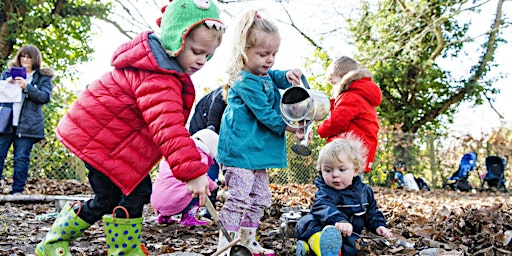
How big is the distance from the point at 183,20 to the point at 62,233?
4.18 feet

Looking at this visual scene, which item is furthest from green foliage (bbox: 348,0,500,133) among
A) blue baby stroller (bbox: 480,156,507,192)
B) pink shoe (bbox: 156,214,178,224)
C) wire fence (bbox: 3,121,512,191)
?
pink shoe (bbox: 156,214,178,224)

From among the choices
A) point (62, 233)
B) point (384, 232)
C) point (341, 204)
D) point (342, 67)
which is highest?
point (342, 67)

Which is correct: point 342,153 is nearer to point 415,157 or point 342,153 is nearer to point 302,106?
point 302,106

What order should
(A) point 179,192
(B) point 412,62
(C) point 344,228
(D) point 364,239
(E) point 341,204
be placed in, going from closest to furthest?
1. (C) point 344,228
2. (E) point 341,204
3. (D) point 364,239
4. (A) point 179,192
5. (B) point 412,62

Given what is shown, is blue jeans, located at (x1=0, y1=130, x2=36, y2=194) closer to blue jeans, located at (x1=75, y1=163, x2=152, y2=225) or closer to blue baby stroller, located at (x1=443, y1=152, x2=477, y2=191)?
blue jeans, located at (x1=75, y1=163, x2=152, y2=225)

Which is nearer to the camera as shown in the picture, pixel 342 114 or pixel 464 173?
pixel 342 114

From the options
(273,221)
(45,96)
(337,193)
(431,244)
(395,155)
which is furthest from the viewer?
(395,155)

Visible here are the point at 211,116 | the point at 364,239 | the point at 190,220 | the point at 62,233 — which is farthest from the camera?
the point at 211,116

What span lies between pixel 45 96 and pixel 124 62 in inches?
140

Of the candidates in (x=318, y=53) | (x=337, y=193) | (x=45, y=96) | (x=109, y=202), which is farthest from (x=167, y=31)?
(x=318, y=53)

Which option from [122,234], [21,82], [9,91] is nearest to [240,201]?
[122,234]

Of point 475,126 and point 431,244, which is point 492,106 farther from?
point 431,244

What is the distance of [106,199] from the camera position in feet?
8.25

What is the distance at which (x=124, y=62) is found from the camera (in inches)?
93.9
